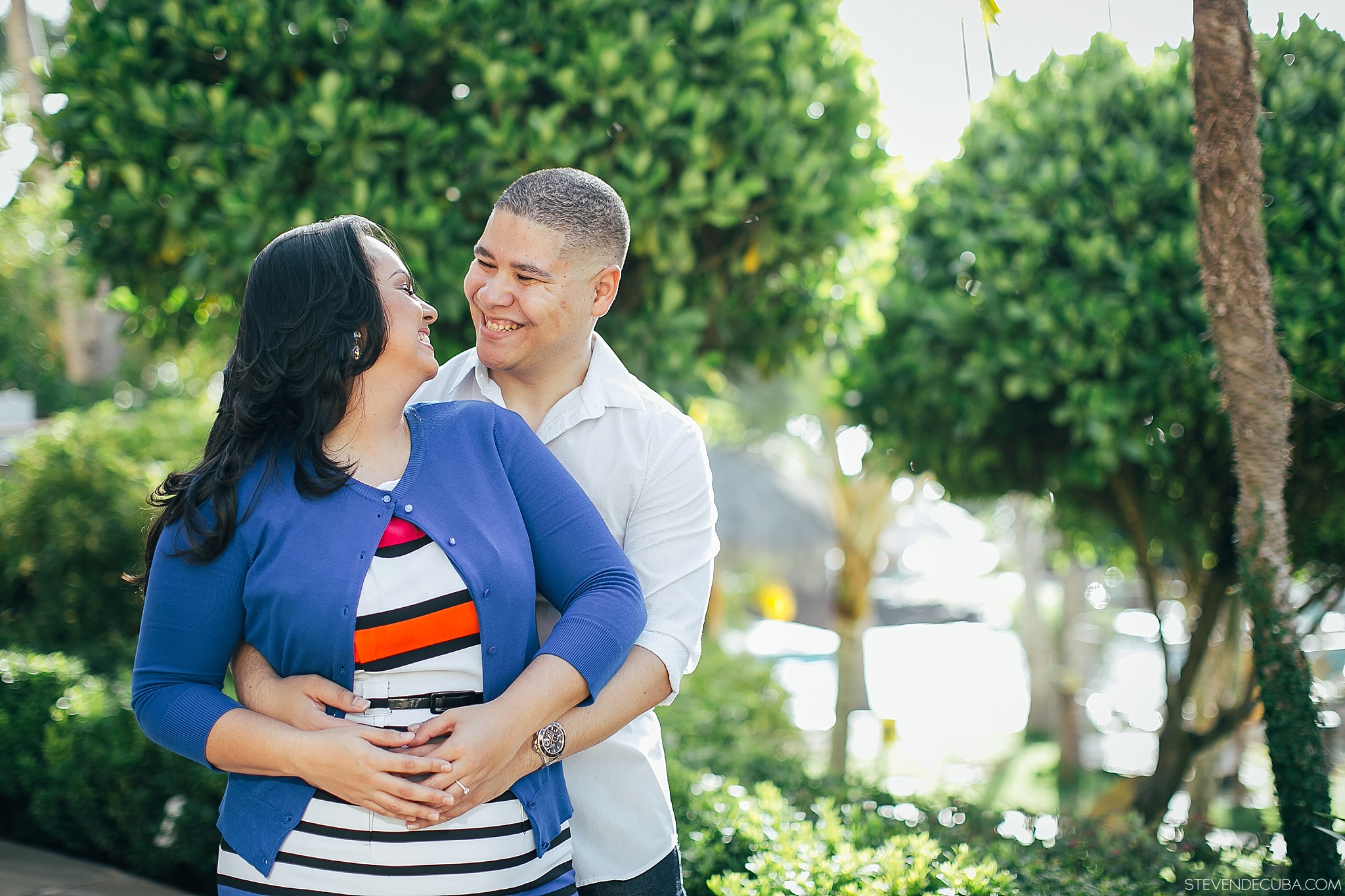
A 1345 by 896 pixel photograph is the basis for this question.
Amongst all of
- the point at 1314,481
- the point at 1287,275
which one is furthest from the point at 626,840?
the point at 1314,481

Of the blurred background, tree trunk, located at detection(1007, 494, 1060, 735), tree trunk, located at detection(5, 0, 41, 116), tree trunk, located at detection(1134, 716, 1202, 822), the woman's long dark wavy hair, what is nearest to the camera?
the woman's long dark wavy hair

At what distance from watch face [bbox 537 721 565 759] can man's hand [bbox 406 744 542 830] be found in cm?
2

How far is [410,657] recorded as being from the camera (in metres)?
1.85

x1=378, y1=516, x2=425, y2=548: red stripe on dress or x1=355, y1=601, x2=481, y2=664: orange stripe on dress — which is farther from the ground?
x1=378, y1=516, x2=425, y2=548: red stripe on dress

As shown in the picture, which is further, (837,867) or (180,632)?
(837,867)

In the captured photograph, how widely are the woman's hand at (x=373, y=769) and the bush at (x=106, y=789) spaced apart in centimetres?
246

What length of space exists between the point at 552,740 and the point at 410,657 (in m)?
0.31

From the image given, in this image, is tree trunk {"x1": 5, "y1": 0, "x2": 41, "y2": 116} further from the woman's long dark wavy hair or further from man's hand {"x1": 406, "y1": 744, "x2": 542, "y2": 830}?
man's hand {"x1": 406, "y1": 744, "x2": 542, "y2": 830}

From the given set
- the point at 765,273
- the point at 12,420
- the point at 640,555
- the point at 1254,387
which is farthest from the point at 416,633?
the point at 12,420

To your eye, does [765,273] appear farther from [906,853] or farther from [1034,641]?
[1034,641]

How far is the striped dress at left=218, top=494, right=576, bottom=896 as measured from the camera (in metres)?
1.79

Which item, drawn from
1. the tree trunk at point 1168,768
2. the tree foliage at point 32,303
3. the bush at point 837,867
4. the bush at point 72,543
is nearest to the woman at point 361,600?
the bush at point 837,867

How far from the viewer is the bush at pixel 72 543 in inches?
234

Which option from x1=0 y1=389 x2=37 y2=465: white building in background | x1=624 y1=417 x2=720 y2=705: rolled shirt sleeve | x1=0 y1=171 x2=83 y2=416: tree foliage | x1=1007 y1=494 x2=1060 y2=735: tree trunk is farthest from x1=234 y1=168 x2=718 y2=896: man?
x1=1007 y1=494 x2=1060 y2=735: tree trunk
